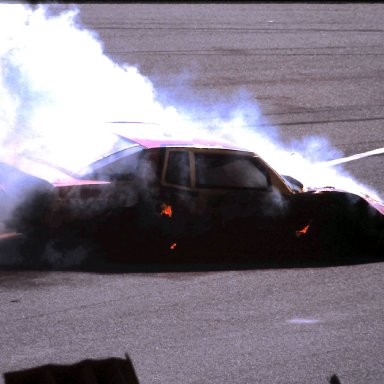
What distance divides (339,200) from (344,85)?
8.45 metres

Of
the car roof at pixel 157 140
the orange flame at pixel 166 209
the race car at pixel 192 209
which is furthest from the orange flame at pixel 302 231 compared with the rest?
the orange flame at pixel 166 209

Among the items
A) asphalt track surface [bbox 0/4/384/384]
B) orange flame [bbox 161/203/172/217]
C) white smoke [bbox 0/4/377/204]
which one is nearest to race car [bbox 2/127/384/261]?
orange flame [bbox 161/203/172/217]

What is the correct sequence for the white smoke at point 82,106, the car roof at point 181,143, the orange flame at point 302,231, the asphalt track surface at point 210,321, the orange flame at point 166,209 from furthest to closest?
1. the white smoke at point 82,106
2. the orange flame at point 302,231
3. the car roof at point 181,143
4. the orange flame at point 166,209
5. the asphalt track surface at point 210,321

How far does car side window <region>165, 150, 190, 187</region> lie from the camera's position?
31.5 feet

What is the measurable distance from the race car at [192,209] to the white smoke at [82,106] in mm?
566

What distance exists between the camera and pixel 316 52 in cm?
2075

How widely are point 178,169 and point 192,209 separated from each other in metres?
0.40

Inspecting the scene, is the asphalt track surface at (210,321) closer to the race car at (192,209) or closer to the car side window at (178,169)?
the race car at (192,209)

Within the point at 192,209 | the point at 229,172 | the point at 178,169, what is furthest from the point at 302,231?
the point at 178,169

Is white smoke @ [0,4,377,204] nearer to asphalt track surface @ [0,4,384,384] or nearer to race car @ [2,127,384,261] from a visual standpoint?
race car @ [2,127,384,261]

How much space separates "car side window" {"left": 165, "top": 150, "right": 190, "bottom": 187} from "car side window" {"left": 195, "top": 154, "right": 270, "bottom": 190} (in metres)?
0.11

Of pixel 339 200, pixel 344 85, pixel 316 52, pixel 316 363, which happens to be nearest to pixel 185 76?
pixel 344 85

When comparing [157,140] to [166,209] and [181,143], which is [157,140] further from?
[166,209]

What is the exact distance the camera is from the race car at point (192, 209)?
9.26 meters
